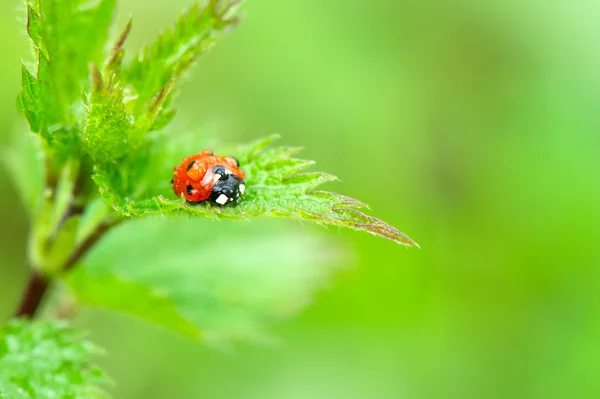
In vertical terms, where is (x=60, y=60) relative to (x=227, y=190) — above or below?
above

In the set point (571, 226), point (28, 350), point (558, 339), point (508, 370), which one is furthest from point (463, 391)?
point (28, 350)

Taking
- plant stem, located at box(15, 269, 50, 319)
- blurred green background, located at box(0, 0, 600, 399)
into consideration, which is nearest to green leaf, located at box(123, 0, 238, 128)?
plant stem, located at box(15, 269, 50, 319)

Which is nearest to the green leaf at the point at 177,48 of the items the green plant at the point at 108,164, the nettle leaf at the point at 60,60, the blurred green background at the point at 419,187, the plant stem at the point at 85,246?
the green plant at the point at 108,164

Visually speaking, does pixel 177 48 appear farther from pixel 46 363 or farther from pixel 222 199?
pixel 46 363

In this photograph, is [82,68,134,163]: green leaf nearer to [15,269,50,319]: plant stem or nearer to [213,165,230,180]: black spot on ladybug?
[213,165,230,180]: black spot on ladybug

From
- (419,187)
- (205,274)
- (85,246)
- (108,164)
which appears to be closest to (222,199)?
(108,164)

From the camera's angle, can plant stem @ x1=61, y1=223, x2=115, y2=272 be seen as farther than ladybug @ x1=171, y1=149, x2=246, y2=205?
Yes
